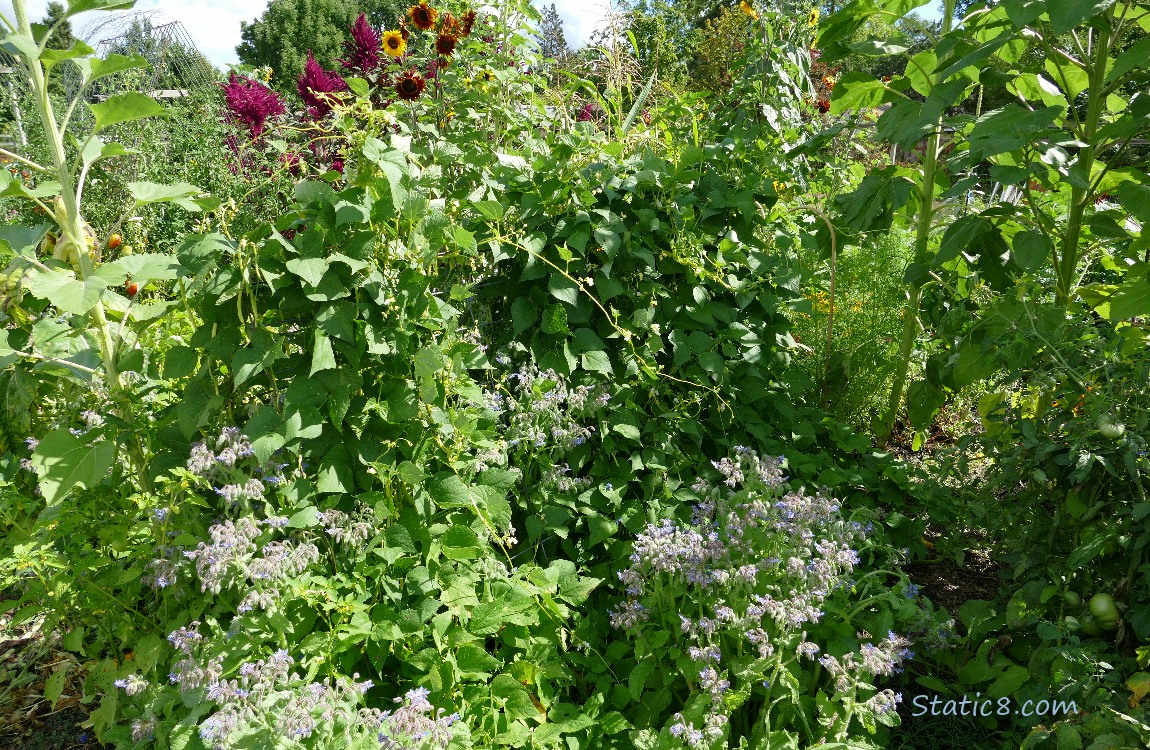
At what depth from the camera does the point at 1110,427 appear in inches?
69.9

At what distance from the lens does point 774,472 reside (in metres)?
1.99

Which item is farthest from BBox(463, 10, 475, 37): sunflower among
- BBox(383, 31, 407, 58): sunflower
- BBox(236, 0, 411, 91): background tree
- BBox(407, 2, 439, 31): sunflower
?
BBox(236, 0, 411, 91): background tree

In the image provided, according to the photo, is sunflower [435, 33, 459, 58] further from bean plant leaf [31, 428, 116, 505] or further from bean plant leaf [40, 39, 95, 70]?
bean plant leaf [31, 428, 116, 505]

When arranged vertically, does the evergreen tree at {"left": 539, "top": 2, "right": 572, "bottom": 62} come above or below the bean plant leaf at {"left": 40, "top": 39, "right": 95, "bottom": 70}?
above

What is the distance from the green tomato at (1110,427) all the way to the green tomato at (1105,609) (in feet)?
1.25

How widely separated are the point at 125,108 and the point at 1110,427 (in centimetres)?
234

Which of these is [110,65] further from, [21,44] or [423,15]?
[423,15]

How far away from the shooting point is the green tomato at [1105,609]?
1.80 meters

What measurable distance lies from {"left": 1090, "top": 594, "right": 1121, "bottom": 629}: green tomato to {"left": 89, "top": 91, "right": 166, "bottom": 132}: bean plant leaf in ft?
7.80

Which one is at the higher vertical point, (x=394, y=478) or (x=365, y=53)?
(x=365, y=53)

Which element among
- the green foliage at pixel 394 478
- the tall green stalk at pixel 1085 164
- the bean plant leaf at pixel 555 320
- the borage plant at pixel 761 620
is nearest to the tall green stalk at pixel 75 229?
the green foliage at pixel 394 478

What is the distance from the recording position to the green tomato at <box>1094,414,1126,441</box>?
1767 millimetres

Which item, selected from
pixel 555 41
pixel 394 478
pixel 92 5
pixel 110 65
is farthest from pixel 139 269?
pixel 555 41

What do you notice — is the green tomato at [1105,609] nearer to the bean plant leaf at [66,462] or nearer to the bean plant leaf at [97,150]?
the bean plant leaf at [66,462]
